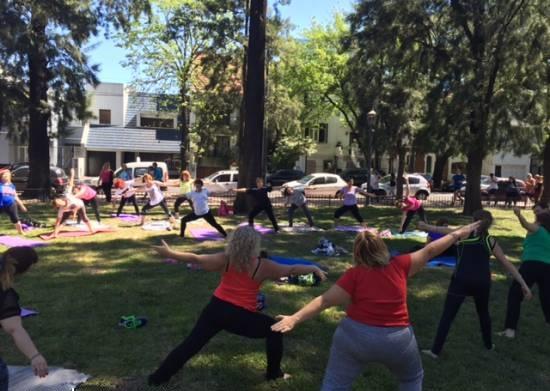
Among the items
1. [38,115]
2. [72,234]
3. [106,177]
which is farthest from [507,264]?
[38,115]

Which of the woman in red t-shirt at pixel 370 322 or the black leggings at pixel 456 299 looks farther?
the black leggings at pixel 456 299

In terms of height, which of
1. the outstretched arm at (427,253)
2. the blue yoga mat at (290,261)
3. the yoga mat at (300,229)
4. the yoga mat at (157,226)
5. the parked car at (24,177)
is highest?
the outstretched arm at (427,253)

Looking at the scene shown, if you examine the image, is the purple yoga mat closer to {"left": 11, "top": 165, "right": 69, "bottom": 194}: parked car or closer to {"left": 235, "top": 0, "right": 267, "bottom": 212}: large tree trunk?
{"left": 235, "top": 0, "right": 267, "bottom": 212}: large tree trunk

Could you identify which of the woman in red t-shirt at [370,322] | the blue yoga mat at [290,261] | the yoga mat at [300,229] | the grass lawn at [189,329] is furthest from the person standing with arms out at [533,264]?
the yoga mat at [300,229]

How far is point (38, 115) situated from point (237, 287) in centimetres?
2022

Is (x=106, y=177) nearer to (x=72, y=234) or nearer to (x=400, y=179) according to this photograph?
(x=72, y=234)

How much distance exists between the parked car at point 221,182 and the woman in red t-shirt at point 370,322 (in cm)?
2327

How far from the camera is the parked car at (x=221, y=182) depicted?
2672 centimetres

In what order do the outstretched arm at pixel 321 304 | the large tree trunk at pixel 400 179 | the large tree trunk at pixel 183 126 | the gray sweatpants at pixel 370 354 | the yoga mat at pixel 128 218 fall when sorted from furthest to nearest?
the large tree trunk at pixel 183 126 < the large tree trunk at pixel 400 179 < the yoga mat at pixel 128 218 < the outstretched arm at pixel 321 304 < the gray sweatpants at pixel 370 354

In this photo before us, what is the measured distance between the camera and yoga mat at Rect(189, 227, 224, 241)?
12.4 m

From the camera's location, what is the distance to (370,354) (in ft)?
10.6

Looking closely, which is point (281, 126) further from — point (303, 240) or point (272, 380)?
point (272, 380)

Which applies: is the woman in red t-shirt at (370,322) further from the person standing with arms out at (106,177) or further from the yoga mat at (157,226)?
the person standing with arms out at (106,177)

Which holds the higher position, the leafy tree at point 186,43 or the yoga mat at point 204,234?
the leafy tree at point 186,43
